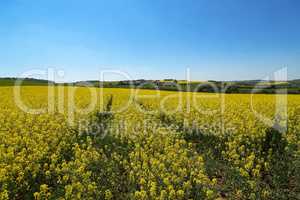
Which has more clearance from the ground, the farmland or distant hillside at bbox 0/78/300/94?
distant hillside at bbox 0/78/300/94

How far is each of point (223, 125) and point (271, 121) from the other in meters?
2.31

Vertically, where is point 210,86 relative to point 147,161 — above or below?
above

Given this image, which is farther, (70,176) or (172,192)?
(70,176)

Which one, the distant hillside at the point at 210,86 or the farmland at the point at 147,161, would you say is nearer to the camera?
the farmland at the point at 147,161

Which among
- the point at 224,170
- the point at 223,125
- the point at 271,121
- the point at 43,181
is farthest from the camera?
the point at 271,121

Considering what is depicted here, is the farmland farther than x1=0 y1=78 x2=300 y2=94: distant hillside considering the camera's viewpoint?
No

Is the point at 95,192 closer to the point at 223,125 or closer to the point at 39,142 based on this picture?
the point at 39,142

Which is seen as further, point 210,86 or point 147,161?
point 210,86

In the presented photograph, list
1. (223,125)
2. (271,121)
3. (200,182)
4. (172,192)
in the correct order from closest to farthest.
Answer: (172,192), (200,182), (223,125), (271,121)

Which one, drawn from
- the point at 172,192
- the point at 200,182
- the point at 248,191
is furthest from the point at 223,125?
the point at 172,192

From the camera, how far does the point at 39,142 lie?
7.80 m

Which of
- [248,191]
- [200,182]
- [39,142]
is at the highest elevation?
[39,142]

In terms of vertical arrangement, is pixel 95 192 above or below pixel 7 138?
below

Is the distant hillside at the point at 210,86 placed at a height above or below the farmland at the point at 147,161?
above
